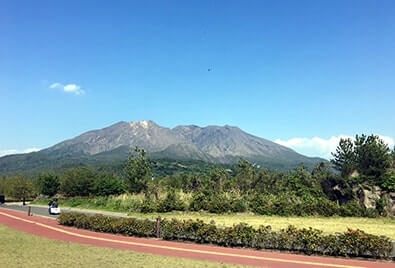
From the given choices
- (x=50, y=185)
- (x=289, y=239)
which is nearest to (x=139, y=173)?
(x=289, y=239)

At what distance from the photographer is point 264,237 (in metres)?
13.0

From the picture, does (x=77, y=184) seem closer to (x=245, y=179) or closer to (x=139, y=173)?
(x=139, y=173)

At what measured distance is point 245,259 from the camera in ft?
36.9

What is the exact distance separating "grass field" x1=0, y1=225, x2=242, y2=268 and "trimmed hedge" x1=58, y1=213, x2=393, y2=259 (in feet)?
10.3

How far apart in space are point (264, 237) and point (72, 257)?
7.46 meters

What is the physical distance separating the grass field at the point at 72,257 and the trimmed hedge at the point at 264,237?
124 inches

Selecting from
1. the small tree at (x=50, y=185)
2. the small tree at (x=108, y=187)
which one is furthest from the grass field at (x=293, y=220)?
the small tree at (x=50, y=185)

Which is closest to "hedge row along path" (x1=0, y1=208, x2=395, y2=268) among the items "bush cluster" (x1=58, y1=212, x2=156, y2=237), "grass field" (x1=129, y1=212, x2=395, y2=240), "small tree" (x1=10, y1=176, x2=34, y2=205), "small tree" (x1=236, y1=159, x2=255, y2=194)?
"bush cluster" (x1=58, y1=212, x2=156, y2=237)

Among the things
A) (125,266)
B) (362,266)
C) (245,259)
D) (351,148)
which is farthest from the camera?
(351,148)

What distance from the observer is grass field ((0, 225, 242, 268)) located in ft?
32.6

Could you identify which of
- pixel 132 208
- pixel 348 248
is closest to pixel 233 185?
pixel 132 208

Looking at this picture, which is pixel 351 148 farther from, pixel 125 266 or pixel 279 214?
pixel 125 266

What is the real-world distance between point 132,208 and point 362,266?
19502 mm

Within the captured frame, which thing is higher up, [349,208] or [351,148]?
[351,148]
